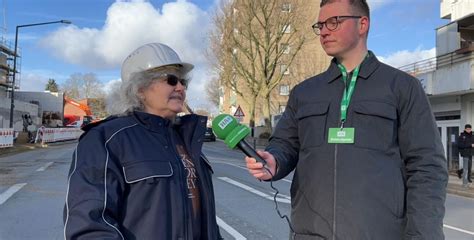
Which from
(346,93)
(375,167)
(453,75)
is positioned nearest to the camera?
(375,167)

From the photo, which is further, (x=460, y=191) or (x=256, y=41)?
(x=256, y=41)

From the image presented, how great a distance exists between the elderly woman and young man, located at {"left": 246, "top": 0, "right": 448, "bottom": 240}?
389 mm

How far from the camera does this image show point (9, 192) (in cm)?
1095

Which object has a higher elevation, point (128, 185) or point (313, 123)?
point (313, 123)

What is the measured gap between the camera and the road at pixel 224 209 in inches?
281

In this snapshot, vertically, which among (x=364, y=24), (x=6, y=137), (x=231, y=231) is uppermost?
(x=364, y=24)

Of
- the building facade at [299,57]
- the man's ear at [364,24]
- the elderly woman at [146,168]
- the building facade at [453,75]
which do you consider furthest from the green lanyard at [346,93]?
the building facade at [299,57]

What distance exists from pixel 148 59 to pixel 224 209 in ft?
22.3

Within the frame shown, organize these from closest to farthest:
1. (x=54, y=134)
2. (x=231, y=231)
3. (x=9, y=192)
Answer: (x=231, y=231) → (x=9, y=192) → (x=54, y=134)

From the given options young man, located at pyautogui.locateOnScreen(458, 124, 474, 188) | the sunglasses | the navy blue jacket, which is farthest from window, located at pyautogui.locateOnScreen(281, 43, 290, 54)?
the navy blue jacket

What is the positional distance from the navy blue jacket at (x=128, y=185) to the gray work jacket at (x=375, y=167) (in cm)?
70

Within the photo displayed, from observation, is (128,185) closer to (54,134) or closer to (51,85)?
(54,134)

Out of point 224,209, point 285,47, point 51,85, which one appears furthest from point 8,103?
point 51,85

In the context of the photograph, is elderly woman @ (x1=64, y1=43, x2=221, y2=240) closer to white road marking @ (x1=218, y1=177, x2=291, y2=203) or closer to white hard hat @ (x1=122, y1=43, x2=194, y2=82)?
white hard hat @ (x1=122, y1=43, x2=194, y2=82)
